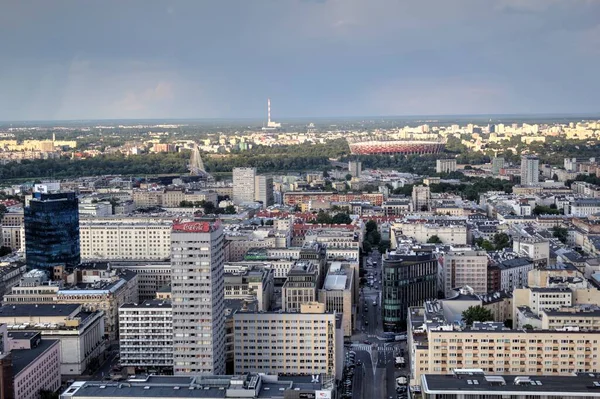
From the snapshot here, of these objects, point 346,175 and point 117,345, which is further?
point 346,175

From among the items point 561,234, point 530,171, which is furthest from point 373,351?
point 530,171

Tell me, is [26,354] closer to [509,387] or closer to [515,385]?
[509,387]

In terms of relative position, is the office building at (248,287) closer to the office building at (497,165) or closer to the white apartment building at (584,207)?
the white apartment building at (584,207)

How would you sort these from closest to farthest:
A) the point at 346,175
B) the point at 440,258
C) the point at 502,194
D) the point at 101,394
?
→ the point at 101,394 → the point at 440,258 → the point at 502,194 → the point at 346,175

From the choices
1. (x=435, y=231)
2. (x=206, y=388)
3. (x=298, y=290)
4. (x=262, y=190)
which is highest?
(x=262, y=190)

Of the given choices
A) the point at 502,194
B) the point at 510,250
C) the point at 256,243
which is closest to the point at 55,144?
the point at 502,194

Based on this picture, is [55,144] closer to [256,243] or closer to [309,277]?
[256,243]

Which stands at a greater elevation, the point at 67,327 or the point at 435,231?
the point at 435,231
